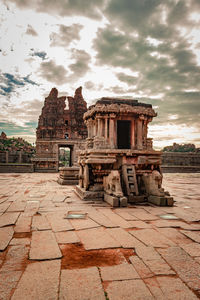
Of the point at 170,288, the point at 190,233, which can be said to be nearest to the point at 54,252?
the point at 170,288

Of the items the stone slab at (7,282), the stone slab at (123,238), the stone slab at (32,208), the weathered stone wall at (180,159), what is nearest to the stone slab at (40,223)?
the stone slab at (32,208)

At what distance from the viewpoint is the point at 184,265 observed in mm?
2152

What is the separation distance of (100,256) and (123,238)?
62 cm

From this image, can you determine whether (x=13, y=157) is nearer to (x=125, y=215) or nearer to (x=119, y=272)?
(x=125, y=215)

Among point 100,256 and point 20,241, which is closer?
point 100,256

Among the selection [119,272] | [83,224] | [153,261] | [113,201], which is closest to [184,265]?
[153,261]

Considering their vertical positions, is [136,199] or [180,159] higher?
[180,159]

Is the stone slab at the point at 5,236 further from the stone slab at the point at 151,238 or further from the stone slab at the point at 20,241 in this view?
the stone slab at the point at 151,238

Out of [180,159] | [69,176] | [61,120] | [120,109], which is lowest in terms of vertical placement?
[69,176]

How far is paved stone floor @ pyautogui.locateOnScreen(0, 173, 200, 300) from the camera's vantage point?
1.74 meters

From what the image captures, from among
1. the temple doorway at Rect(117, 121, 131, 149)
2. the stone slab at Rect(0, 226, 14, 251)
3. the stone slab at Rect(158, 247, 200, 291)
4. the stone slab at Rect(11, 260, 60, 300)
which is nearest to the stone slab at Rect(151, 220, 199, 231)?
the stone slab at Rect(158, 247, 200, 291)

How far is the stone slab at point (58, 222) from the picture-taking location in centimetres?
330

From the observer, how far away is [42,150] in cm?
2947

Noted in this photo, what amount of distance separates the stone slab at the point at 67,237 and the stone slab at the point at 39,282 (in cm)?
55
